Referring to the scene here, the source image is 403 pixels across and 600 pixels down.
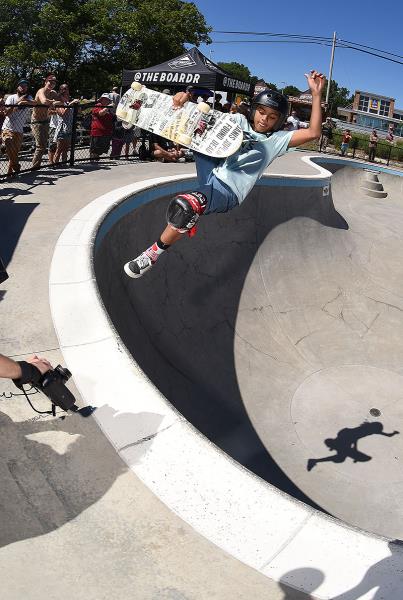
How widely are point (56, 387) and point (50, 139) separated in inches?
394

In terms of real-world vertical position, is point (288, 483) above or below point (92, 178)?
below

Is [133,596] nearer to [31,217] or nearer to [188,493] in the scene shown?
[188,493]

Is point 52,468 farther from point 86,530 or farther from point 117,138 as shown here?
point 117,138

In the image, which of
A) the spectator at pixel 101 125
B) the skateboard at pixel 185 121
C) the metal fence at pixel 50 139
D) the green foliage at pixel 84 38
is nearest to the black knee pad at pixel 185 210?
the skateboard at pixel 185 121

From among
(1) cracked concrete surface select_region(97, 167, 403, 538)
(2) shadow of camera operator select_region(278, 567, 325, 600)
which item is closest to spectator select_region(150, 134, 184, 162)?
(1) cracked concrete surface select_region(97, 167, 403, 538)

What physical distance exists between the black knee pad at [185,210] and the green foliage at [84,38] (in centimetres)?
3505

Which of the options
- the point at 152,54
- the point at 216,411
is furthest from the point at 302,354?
the point at 152,54

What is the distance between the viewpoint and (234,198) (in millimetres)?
4914

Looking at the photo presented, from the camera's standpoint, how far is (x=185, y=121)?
579 cm

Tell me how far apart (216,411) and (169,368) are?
3.15 feet

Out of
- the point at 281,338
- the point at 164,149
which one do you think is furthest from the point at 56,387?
the point at 164,149

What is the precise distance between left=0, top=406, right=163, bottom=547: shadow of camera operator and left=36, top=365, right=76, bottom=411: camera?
350 millimetres

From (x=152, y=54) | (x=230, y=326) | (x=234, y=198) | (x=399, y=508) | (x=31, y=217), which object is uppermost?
(x=152, y=54)

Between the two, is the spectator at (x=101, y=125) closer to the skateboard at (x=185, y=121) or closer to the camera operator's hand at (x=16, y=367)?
the skateboard at (x=185, y=121)
